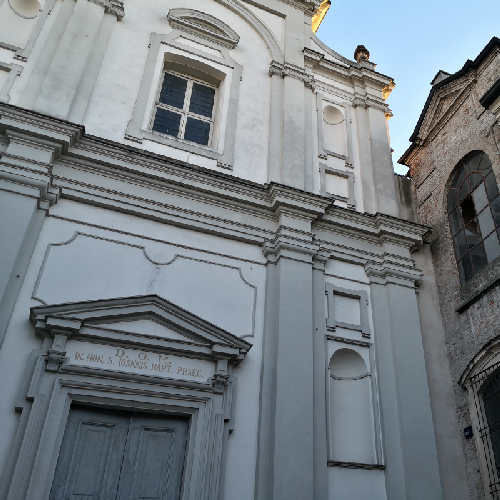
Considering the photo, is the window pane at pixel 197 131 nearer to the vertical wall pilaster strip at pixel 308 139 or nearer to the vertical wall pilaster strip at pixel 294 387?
the vertical wall pilaster strip at pixel 308 139

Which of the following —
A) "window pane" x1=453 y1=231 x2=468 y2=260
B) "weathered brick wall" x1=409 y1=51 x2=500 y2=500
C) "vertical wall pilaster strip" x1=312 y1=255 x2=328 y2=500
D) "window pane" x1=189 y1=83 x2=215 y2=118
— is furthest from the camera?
"window pane" x1=189 y1=83 x2=215 y2=118

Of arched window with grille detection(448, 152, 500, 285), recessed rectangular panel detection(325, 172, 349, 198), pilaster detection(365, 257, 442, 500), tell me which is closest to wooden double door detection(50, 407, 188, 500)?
pilaster detection(365, 257, 442, 500)

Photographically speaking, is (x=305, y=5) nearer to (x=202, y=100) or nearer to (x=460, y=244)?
(x=202, y=100)

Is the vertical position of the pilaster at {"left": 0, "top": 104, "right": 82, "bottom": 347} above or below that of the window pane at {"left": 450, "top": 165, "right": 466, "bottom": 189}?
below

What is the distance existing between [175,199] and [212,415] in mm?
3359

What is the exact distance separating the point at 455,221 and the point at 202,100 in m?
5.34

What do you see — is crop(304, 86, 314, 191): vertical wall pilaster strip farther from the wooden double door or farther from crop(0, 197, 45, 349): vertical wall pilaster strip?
the wooden double door

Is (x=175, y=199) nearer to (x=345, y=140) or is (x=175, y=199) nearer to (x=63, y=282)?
(x=63, y=282)

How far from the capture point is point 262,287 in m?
7.84

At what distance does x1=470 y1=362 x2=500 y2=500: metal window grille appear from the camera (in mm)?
6836

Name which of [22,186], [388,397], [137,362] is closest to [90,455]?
[137,362]

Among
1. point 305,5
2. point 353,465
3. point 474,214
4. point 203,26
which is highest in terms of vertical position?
point 305,5

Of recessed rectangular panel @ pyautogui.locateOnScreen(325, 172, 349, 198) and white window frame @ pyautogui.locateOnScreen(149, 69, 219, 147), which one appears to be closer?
white window frame @ pyautogui.locateOnScreen(149, 69, 219, 147)

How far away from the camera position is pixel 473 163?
9078 millimetres
